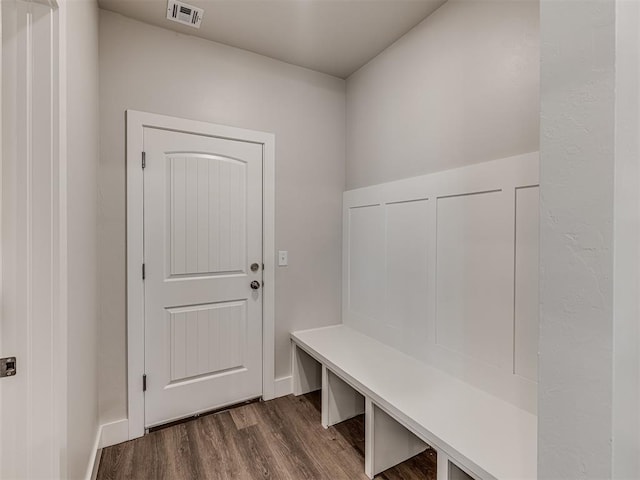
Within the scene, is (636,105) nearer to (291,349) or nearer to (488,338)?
(488,338)

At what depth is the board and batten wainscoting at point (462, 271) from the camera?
144cm

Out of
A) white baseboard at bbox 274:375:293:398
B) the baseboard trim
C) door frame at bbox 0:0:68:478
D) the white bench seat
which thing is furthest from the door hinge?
white baseboard at bbox 274:375:293:398

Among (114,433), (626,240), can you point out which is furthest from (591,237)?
(114,433)

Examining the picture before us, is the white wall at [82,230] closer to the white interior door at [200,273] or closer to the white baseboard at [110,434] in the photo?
the white baseboard at [110,434]

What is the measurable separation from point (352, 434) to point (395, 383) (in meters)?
0.59

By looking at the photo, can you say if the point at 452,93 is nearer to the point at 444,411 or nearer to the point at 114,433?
the point at 444,411

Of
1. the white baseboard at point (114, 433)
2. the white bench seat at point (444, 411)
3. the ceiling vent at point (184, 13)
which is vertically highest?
the ceiling vent at point (184, 13)

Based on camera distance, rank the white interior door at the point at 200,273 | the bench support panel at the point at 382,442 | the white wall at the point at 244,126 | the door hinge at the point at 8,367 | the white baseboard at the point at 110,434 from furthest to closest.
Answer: the white interior door at the point at 200,273, the white wall at the point at 244,126, the white baseboard at the point at 110,434, the bench support panel at the point at 382,442, the door hinge at the point at 8,367

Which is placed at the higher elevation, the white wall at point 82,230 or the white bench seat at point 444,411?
the white wall at point 82,230

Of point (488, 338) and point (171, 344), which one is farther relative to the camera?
point (171, 344)

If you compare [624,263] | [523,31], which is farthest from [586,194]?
[523,31]

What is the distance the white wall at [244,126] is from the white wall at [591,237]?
1.99 m

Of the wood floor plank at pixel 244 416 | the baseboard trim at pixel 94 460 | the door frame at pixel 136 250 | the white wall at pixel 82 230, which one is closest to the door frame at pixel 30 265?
the white wall at pixel 82 230

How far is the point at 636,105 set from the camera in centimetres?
57
